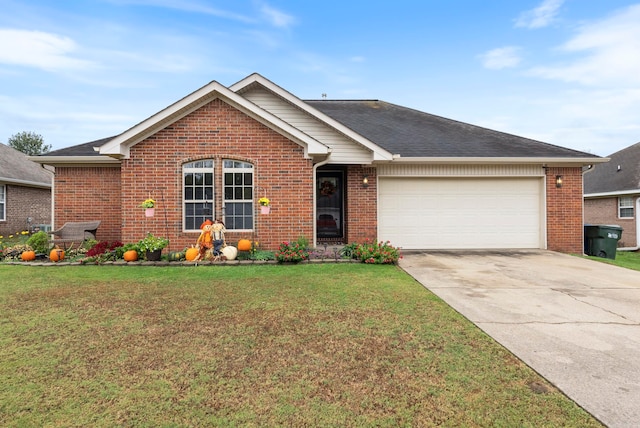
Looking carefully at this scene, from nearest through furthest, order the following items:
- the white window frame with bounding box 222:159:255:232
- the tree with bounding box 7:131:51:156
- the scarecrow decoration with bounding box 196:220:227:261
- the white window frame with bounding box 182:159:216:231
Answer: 1. the scarecrow decoration with bounding box 196:220:227:261
2. the white window frame with bounding box 182:159:216:231
3. the white window frame with bounding box 222:159:255:232
4. the tree with bounding box 7:131:51:156

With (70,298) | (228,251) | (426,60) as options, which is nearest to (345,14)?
(426,60)

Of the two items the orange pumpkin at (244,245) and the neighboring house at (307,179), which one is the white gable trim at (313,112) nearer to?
the neighboring house at (307,179)

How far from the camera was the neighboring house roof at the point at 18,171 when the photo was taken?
1654cm

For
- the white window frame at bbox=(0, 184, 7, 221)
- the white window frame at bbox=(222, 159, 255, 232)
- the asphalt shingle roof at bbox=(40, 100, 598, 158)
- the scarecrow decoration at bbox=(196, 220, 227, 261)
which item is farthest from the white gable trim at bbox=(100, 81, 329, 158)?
the white window frame at bbox=(0, 184, 7, 221)

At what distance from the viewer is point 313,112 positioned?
32.4 ft

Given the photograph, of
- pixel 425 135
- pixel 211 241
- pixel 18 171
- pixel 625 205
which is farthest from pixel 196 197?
pixel 625 205

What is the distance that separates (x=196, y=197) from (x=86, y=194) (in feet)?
13.4

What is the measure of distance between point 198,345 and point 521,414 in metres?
2.96

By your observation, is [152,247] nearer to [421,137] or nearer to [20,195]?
[421,137]

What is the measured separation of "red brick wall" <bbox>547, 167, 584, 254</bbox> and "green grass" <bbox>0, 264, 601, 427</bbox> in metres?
8.01

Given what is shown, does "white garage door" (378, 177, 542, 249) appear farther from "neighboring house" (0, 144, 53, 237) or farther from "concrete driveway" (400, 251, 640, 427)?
"neighboring house" (0, 144, 53, 237)

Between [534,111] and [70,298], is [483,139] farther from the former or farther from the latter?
[534,111]

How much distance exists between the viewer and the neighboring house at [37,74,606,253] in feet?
28.9

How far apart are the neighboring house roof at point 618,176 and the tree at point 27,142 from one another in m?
64.6
